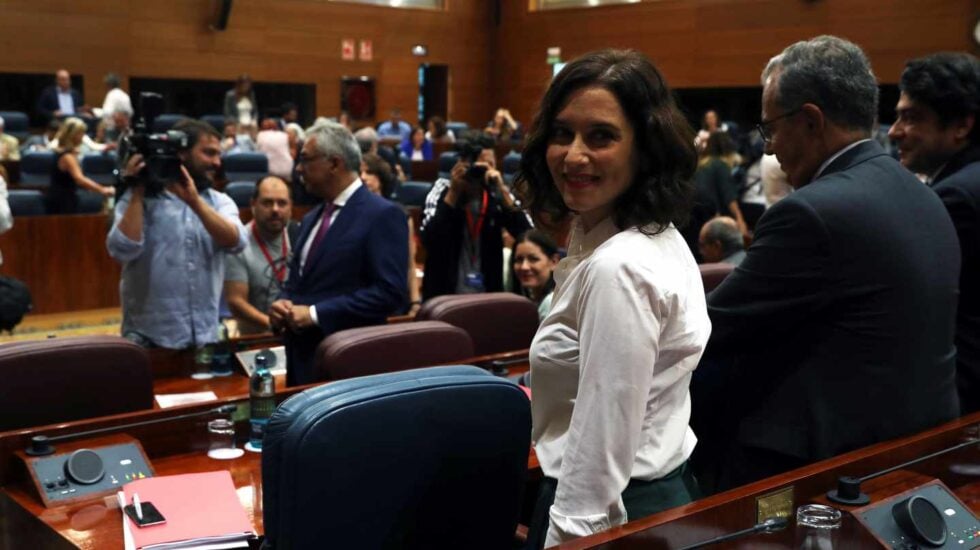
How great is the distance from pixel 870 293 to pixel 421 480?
3.18 ft

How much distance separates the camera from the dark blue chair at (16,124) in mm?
13203

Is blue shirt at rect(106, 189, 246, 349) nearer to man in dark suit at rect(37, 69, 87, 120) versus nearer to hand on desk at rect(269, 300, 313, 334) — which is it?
hand on desk at rect(269, 300, 313, 334)

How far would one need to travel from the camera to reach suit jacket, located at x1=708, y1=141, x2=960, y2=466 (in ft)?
6.48

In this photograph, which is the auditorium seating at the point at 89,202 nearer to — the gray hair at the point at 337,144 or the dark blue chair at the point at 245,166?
the dark blue chair at the point at 245,166

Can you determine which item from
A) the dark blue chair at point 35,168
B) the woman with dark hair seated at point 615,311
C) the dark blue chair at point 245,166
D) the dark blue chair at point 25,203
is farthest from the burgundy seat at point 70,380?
the dark blue chair at point 245,166

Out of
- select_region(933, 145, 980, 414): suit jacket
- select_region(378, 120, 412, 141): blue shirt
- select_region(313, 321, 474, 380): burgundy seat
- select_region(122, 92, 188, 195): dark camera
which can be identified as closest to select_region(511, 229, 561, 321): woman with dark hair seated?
select_region(313, 321, 474, 380): burgundy seat

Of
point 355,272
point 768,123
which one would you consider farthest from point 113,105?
point 768,123

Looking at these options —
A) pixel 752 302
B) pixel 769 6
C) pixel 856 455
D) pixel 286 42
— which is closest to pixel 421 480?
pixel 752 302

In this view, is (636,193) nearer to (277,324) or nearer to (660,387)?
(660,387)

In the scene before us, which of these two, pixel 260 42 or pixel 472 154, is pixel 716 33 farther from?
pixel 472 154

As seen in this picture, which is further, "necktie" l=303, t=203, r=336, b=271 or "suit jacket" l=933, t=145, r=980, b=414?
"necktie" l=303, t=203, r=336, b=271

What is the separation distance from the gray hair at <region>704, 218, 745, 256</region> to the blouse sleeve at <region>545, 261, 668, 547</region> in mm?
3750

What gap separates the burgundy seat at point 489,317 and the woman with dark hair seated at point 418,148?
11.1 m

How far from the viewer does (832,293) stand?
1.99m
